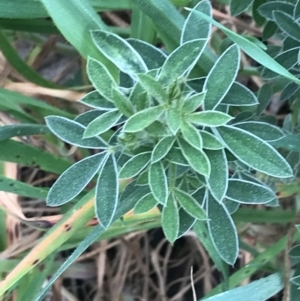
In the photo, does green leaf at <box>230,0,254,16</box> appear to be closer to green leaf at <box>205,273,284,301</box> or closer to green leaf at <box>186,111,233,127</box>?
green leaf at <box>186,111,233,127</box>

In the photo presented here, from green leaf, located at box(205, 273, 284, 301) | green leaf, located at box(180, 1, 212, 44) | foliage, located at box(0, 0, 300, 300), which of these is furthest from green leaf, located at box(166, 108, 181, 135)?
green leaf, located at box(205, 273, 284, 301)

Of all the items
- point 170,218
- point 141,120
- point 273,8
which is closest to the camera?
point 141,120

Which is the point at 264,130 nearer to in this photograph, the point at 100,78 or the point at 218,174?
the point at 218,174

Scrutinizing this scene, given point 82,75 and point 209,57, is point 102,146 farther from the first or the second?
point 82,75

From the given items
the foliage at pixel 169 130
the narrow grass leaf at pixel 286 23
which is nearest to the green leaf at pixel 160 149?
the foliage at pixel 169 130

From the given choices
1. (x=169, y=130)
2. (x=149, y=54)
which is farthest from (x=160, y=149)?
(x=149, y=54)

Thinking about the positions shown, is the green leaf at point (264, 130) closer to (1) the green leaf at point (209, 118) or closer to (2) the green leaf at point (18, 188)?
(1) the green leaf at point (209, 118)
